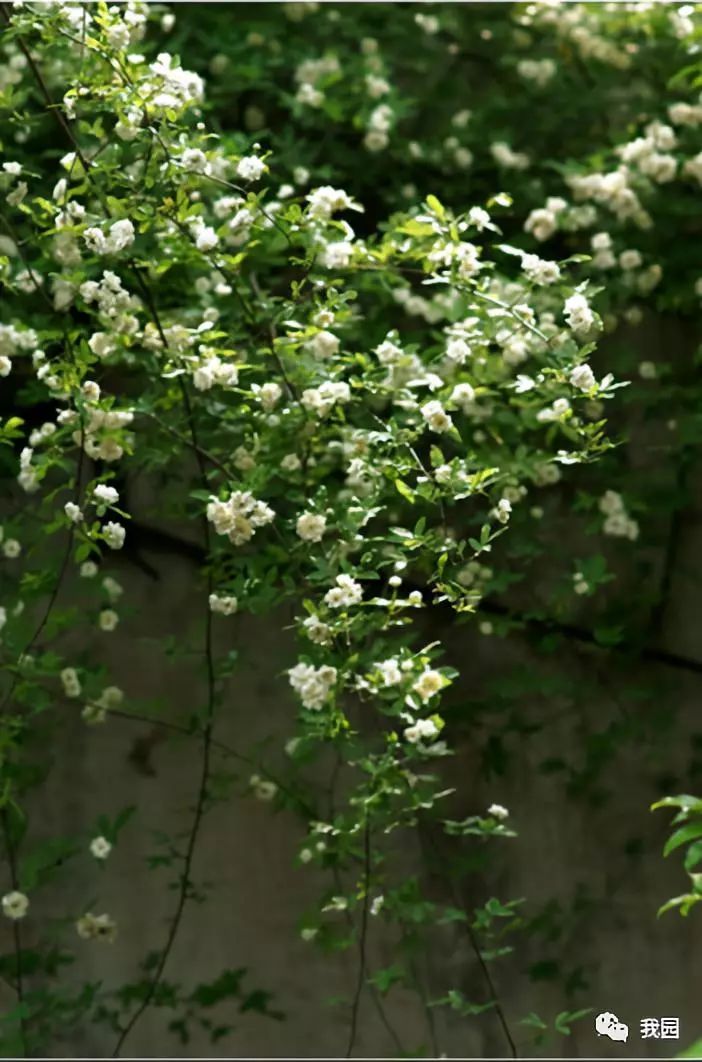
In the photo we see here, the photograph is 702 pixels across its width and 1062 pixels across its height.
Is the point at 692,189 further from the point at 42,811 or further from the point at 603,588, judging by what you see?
the point at 42,811

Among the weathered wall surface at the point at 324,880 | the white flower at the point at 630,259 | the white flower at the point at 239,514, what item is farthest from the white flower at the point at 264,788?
the white flower at the point at 630,259

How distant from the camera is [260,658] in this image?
8.81 feet

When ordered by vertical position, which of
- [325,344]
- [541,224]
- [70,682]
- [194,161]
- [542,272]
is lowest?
[70,682]

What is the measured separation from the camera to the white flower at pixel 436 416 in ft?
6.15

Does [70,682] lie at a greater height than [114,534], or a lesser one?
lesser

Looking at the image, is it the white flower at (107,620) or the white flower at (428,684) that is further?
the white flower at (107,620)

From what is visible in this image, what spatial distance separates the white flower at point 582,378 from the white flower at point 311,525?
1.33 feet

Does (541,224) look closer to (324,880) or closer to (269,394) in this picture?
(269,394)

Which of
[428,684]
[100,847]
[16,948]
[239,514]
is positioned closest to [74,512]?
[239,514]

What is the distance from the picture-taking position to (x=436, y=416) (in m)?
1.89

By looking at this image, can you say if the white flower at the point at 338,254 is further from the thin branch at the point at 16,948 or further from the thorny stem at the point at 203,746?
the thin branch at the point at 16,948

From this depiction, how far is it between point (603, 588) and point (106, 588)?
3.31ft

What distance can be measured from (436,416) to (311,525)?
9.5 inches

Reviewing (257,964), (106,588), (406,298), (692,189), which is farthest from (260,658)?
Answer: (692,189)
